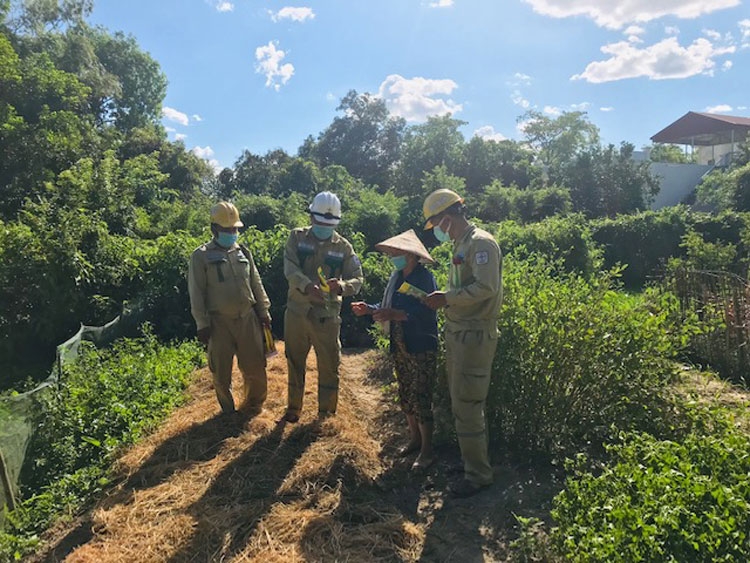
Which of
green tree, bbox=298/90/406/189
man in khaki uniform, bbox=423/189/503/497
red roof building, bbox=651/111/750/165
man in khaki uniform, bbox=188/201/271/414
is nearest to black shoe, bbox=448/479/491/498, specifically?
man in khaki uniform, bbox=423/189/503/497

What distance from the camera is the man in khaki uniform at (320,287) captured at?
4.11m

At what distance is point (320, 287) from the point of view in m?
3.99

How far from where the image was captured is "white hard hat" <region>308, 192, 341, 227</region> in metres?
4.09

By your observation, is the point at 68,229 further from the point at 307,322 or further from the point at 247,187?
the point at 247,187

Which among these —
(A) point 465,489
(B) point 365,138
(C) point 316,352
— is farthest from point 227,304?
(B) point 365,138

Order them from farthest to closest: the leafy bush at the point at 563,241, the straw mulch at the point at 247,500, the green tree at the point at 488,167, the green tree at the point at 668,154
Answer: the green tree at the point at 668,154
the green tree at the point at 488,167
the leafy bush at the point at 563,241
the straw mulch at the point at 247,500

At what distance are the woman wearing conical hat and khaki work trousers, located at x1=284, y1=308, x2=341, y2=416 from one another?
0.53 metres

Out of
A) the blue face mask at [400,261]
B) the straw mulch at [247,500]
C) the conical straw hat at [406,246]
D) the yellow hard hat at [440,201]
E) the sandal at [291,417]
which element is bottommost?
the straw mulch at [247,500]

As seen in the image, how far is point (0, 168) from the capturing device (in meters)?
12.7

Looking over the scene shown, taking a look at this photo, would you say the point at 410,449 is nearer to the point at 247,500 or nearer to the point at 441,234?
the point at 247,500

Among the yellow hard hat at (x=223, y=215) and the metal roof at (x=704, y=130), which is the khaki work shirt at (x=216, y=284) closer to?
the yellow hard hat at (x=223, y=215)

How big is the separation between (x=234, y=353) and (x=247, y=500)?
4.63ft

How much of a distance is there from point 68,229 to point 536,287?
253 inches

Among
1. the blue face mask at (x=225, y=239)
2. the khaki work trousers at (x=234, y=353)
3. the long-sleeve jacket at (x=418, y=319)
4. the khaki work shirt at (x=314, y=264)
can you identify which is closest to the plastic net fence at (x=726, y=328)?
the long-sleeve jacket at (x=418, y=319)
